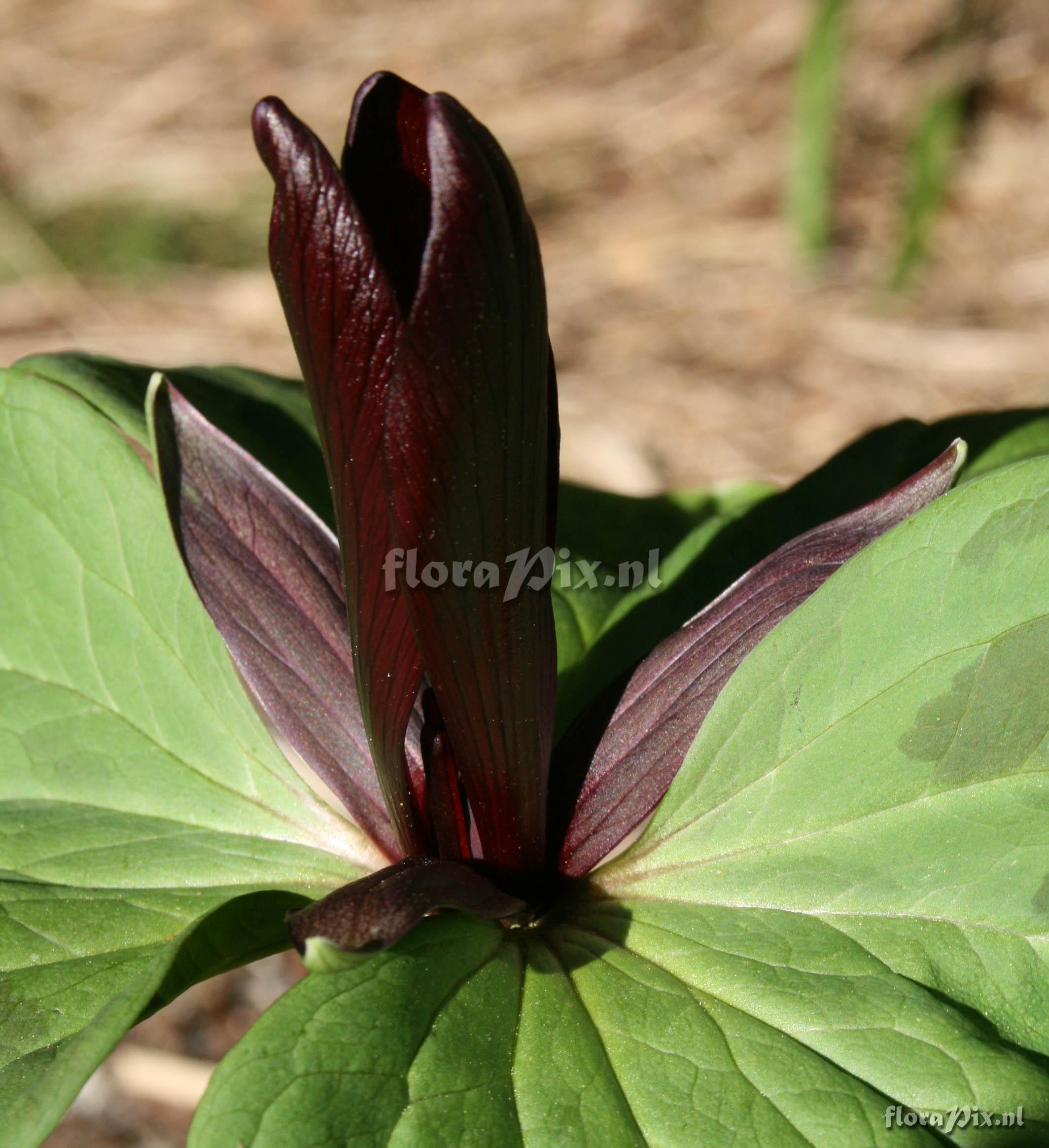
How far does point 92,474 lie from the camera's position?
106 centimetres

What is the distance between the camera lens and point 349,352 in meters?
0.71

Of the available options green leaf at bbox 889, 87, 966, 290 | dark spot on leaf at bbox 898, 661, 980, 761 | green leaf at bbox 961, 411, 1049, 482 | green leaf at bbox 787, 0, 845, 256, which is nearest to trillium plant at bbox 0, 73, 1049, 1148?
dark spot on leaf at bbox 898, 661, 980, 761

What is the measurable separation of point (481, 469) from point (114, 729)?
51cm

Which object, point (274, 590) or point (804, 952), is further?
point (274, 590)

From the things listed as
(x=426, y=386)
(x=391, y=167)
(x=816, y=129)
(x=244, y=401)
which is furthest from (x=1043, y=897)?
(x=816, y=129)

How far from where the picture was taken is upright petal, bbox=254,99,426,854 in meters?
0.66

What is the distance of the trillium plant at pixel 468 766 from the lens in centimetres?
71

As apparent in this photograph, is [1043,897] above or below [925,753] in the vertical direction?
below

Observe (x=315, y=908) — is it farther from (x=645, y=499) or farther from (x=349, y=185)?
(x=645, y=499)

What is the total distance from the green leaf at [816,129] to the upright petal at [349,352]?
2.41 m

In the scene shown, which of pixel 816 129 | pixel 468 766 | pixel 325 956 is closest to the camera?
pixel 325 956

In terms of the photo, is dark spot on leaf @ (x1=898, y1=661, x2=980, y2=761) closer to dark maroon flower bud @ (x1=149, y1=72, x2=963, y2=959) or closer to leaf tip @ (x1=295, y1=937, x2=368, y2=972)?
dark maroon flower bud @ (x1=149, y1=72, x2=963, y2=959)

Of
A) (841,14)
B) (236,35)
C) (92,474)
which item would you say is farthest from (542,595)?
(236,35)

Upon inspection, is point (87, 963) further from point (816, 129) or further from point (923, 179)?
point (923, 179)
